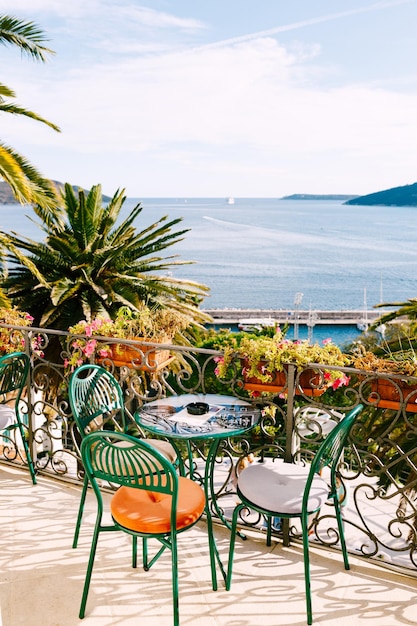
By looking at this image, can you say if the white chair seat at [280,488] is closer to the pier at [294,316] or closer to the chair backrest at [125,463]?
the chair backrest at [125,463]

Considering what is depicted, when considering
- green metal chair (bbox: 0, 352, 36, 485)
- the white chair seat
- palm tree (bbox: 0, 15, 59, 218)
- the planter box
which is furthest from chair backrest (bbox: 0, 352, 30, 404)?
palm tree (bbox: 0, 15, 59, 218)

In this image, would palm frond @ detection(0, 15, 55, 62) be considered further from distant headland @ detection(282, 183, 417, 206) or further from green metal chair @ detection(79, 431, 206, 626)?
distant headland @ detection(282, 183, 417, 206)

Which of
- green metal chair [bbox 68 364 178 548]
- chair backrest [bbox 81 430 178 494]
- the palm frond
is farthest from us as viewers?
the palm frond

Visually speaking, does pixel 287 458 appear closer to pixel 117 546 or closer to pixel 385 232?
pixel 117 546

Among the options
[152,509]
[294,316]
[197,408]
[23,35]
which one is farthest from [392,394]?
[294,316]

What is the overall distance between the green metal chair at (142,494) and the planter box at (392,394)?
1.19m

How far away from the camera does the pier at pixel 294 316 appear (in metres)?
65.9

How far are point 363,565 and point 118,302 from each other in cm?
910

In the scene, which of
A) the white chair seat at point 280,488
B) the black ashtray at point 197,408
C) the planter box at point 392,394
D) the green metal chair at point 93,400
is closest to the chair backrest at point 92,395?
the green metal chair at point 93,400

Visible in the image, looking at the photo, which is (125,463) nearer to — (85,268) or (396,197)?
(85,268)

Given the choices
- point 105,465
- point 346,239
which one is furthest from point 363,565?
point 346,239

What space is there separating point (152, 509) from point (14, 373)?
1905 millimetres

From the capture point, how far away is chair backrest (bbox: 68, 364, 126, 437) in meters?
3.07

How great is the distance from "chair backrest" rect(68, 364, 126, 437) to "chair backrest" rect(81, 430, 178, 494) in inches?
21.3
